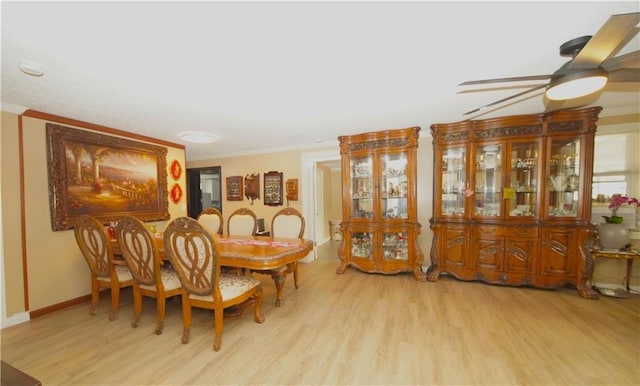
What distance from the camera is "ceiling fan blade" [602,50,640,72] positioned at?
1.31m

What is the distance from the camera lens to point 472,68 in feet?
6.13

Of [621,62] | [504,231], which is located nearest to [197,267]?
[621,62]

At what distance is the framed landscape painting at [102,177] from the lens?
273cm

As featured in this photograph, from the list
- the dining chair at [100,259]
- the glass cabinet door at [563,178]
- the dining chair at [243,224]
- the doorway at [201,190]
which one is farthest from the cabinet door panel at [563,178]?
the doorway at [201,190]

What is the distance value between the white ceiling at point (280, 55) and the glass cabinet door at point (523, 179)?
540mm

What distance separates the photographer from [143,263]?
7.20ft

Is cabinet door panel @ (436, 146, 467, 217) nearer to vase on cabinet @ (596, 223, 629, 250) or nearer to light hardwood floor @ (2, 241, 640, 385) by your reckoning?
light hardwood floor @ (2, 241, 640, 385)

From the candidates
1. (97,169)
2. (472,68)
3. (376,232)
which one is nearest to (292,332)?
(376,232)

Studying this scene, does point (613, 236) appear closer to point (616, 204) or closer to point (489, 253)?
point (616, 204)

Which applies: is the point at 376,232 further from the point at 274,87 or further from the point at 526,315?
the point at 274,87

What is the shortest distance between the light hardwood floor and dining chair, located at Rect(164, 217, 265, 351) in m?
0.33

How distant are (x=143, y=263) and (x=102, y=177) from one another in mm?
1761

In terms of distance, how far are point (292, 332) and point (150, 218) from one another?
9.64 ft

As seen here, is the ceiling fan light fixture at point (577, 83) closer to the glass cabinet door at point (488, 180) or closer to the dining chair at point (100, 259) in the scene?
the glass cabinet door at point (488, 180)
